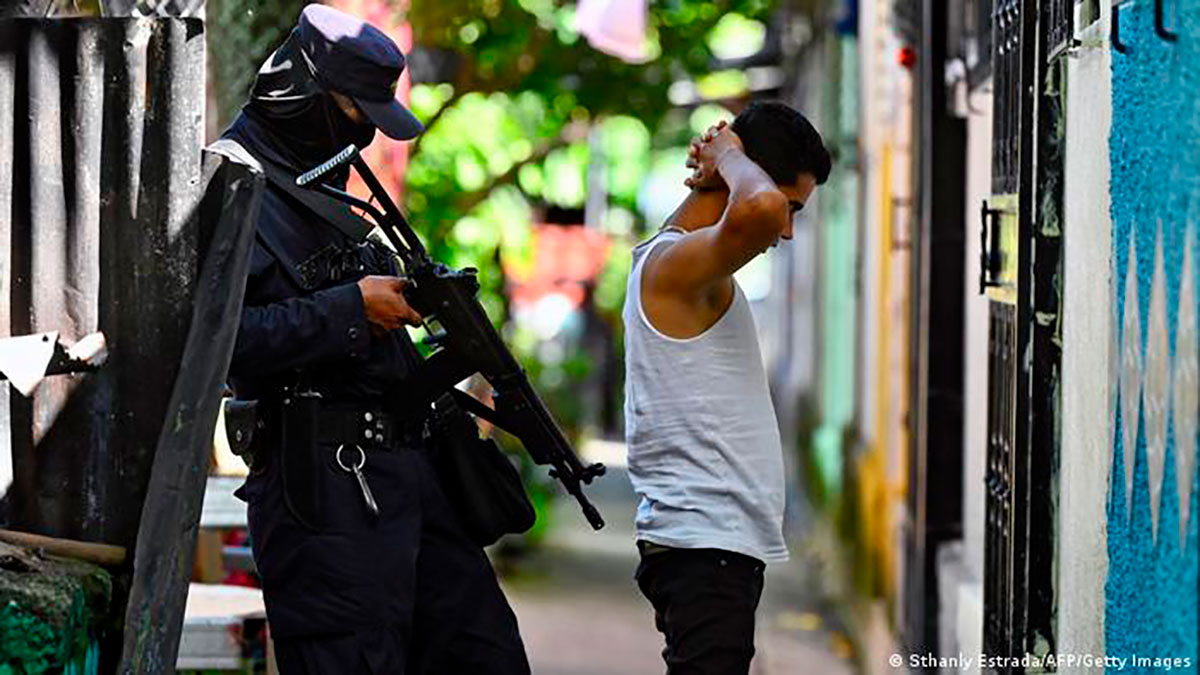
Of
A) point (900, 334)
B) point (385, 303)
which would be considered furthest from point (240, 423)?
point (900, 334)

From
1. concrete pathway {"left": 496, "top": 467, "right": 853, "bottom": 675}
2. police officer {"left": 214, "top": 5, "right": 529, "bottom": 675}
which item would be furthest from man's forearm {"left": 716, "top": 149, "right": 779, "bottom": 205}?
concrete pathway {"left": 496, "top": 467, "right": 853, "bottom": 675}

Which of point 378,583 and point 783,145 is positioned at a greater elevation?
point 783,145

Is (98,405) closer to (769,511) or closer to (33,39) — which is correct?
(33,39)

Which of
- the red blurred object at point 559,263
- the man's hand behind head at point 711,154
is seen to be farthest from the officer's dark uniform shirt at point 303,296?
the red blurred object at point 559,263

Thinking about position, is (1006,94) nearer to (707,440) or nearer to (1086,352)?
(1086,352)

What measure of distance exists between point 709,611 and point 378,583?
0.72 metres

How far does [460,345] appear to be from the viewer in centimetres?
484

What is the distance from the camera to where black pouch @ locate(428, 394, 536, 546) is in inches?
197

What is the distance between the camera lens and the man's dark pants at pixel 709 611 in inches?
179

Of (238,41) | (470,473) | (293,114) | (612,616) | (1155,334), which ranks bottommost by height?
(612,616)

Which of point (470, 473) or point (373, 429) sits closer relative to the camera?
point (373, 429)

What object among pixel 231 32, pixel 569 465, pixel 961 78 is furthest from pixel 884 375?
pixel 569 465

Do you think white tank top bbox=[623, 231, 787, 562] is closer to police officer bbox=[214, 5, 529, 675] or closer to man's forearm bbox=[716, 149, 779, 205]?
man's forearm bbox=[716, 149, 779, 205]

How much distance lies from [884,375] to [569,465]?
237 inches
